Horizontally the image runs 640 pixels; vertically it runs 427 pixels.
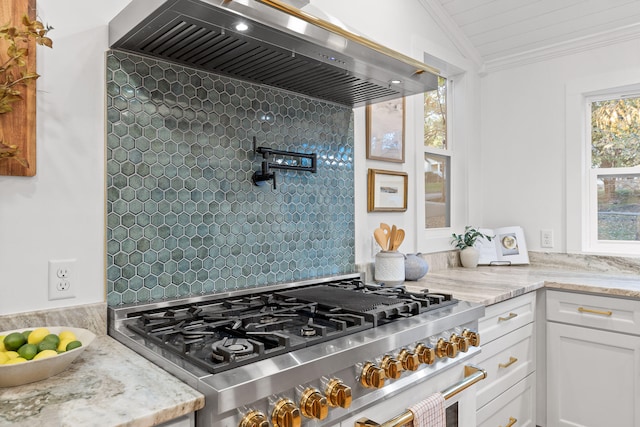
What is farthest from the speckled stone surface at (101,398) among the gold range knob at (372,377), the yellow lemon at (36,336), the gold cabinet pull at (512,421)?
the gold cabinet pull at (512,421)

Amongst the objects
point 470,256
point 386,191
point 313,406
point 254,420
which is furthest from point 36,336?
point 470,256

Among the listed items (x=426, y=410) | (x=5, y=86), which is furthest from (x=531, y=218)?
(x=5, y=86)

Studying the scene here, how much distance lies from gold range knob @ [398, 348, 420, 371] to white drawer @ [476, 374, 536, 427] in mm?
838

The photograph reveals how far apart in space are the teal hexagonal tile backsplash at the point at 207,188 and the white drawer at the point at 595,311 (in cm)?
121

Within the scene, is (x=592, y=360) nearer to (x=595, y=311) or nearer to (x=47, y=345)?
(x=595, y=311)

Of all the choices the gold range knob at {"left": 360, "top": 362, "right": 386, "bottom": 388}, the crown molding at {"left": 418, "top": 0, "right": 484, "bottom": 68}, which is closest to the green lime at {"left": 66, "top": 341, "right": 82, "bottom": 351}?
the gold range knob at {"left": 360, "top": 362, "right": 386, "bottom": 388}

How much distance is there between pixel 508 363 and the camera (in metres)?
2.11

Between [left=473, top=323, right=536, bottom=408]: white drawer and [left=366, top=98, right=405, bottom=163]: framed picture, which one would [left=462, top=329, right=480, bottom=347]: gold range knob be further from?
[left=366, top=98, right=405, bottom=163]: framed picture

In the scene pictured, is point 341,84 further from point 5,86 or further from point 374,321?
point 5,86

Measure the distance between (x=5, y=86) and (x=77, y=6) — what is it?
370 mm

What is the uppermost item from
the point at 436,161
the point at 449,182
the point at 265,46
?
the point at 265,46

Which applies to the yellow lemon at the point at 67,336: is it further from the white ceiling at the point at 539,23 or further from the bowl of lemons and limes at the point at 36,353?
the white ceiling at the point at 539,23

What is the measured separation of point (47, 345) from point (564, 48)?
3299 millimetres

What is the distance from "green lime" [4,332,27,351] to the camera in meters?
1.02
